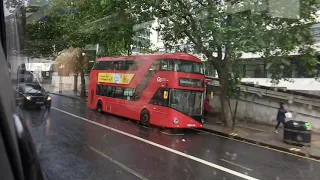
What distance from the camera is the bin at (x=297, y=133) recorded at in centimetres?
343

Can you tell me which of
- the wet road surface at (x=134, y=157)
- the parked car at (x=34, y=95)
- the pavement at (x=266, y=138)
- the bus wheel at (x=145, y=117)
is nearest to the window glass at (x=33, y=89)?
→ the parked car at (x=34, y=95)

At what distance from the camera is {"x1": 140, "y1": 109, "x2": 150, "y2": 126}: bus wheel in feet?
19.2

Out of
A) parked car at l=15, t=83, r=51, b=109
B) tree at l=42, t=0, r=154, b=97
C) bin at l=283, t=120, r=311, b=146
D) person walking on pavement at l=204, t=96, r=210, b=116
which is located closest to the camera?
parked car at l=15, t=83, r=51, b=109

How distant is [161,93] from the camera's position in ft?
19.5

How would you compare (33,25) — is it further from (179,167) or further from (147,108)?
(147,108)

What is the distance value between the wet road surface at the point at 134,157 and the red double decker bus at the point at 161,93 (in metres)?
1.13

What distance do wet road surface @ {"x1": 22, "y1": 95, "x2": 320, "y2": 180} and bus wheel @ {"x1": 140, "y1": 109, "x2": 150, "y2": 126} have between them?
1.15m

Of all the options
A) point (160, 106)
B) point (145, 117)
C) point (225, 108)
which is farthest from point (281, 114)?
point (145, 117)

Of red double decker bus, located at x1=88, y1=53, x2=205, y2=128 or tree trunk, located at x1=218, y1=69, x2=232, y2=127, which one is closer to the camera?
tree trunk, located at x1=218, y1=69, x2=232, y2=127

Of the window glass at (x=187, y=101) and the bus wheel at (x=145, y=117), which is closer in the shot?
the bus wheel at (x=145, y=117)

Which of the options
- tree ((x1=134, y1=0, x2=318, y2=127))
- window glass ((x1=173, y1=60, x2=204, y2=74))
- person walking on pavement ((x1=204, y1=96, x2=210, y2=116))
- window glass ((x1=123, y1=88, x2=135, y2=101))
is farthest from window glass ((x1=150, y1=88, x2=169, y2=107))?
tree ((x1=134, y1=0, x2=318, y2=127))

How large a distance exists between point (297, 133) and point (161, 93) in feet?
9.46

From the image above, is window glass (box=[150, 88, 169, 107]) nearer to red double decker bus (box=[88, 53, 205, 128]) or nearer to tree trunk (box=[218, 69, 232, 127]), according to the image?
red double decker bus (box=[88, 53, 205, 128])

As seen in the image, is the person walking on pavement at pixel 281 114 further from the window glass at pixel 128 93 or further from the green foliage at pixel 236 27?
the window glass at pixel 128 93
